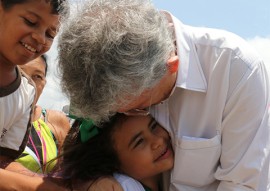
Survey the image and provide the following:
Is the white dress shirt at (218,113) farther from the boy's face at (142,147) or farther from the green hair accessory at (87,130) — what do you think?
the green hair accessory at (87,130)

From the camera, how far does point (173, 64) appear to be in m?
1.83

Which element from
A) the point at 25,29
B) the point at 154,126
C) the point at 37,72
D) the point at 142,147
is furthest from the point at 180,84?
the point at 37,72

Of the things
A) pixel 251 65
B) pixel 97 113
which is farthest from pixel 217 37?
pixel 97 113

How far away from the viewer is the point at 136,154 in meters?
2.21

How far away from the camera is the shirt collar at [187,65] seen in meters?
1.91

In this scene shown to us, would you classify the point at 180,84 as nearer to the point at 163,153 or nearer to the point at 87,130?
the point at 163,153

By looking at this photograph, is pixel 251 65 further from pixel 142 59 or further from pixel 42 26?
pixel 42 26

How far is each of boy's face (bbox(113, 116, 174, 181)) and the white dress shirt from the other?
2.7 inches

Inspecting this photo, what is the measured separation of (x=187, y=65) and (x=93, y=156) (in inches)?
26.3

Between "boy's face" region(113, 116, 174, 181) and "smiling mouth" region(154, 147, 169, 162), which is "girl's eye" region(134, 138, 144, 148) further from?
"smiling mouth" region(154, 147, 169, 162)

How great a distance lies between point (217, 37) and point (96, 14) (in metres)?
0.52

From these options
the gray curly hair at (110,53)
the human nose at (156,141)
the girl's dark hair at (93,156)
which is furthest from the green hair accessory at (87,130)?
the gray curly hair at (110,53)

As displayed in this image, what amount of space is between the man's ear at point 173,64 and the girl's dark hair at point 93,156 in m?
0.46

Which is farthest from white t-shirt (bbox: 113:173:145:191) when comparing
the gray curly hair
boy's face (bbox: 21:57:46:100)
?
boy's face (bbox: 21:57:46:100)
